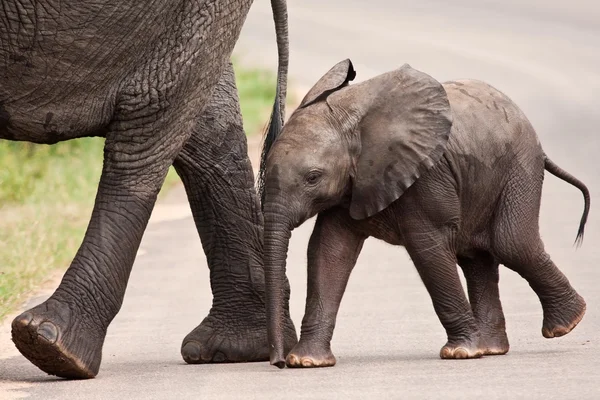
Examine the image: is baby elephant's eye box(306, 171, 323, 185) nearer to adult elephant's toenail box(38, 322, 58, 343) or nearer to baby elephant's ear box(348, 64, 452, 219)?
baby elephant's ear box(348, 64, 452, 219)

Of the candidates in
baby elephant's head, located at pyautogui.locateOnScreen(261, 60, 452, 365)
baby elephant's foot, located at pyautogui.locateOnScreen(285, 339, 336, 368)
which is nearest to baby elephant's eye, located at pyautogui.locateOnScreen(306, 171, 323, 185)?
baby elephant's head, located at pyautogui.locateOnScreen(261, 60, 452, 365)

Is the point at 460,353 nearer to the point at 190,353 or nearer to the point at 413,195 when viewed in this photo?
the point at 413,195

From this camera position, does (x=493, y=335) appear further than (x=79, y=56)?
Yes

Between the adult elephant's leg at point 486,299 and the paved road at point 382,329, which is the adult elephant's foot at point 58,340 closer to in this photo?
the paved road at point 382,329

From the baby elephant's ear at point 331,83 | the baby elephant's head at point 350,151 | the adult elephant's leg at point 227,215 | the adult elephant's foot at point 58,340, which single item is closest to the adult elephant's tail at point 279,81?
the adult elephant's leg at point 227,215

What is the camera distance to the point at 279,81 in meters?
8.38

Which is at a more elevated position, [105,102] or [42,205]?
[105,102]

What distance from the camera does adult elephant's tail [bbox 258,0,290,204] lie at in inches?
329

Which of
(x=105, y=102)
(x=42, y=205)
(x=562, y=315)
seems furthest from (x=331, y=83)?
(x=42, y=205)

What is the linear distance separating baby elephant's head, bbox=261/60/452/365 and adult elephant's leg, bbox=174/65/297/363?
1.71ft

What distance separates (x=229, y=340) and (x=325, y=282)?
0.75m

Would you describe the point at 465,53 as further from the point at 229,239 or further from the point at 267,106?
the point at 229,239

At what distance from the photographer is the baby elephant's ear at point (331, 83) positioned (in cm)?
784

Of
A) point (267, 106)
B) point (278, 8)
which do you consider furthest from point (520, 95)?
point (278, 8)
